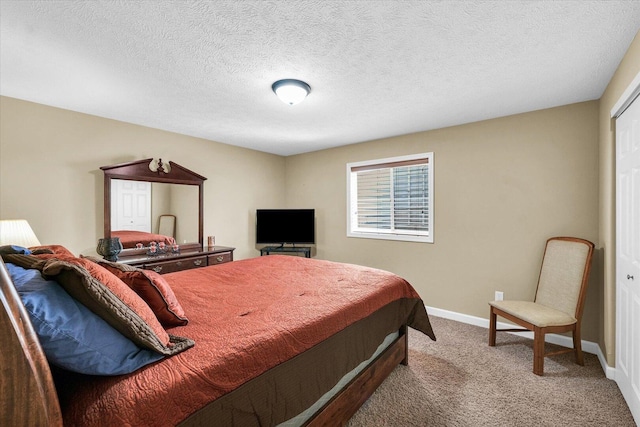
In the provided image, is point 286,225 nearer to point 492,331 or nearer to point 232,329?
point 492,331

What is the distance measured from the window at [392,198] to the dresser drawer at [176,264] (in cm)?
219

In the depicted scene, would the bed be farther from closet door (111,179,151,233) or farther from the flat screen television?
the flat screen television

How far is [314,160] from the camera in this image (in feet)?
16.3

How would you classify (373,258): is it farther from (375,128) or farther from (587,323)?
(587,323)

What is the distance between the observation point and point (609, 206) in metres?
2.33

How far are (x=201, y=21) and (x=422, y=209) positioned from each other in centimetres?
325

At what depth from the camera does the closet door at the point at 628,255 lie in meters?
1.82

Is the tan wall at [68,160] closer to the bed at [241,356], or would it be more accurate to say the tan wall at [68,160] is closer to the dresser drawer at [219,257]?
the dresser drawer at [219,257]

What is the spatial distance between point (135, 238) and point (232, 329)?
269 centimetres

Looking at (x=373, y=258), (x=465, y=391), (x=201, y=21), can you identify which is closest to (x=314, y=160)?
(x=373, y=258)

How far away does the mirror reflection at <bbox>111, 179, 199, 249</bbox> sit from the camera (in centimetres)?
332

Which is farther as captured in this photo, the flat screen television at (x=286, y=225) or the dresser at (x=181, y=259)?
the flat screen television at (x=286, y=225)

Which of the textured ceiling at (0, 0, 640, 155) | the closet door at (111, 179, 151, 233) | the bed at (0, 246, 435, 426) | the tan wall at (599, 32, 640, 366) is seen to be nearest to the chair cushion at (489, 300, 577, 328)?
the tan wall at (599, 32, 640, 366)

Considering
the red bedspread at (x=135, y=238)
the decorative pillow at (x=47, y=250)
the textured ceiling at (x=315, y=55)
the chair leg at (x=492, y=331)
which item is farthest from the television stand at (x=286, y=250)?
the decorative pillow at (x=47, y=250)
